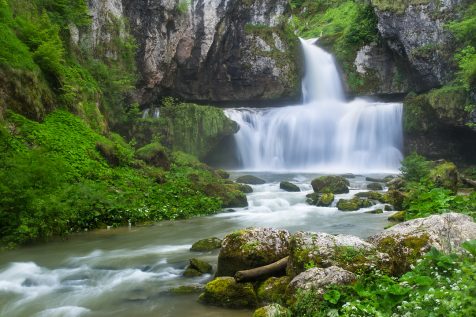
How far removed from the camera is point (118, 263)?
8.70m

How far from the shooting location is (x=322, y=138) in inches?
1126

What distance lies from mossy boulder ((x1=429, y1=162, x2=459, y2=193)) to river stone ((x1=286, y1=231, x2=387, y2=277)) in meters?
9.71

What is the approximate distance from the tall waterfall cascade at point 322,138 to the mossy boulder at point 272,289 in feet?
68.6

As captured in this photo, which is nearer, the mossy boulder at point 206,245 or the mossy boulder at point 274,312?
the mossy boulder at point 274,312

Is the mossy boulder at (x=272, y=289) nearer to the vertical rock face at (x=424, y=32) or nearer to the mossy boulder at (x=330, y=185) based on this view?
the mossy boulder at (x=330, y=185)

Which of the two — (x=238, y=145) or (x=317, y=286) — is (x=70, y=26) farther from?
(x=317, y=286)

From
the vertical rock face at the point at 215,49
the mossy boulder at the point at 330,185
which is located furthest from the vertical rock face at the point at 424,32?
the mossy boulder at the point at 330,185

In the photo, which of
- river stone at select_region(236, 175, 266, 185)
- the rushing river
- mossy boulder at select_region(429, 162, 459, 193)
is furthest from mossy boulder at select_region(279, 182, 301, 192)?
mossy boulder at select_region(429, 162, 459, 193)

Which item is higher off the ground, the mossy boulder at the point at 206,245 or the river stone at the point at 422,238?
the river stone at the point at 422,238

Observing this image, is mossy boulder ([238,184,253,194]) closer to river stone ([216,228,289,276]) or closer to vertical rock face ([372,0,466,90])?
river stone ([216,228,289,276])

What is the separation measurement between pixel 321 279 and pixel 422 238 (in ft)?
5.85

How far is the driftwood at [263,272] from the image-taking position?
6.57 metres

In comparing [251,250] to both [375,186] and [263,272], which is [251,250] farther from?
[375,186]

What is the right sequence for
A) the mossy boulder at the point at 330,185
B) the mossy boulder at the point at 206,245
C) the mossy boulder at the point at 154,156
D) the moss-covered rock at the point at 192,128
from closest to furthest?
the mossy boulder at the point at 206,245 < the mossy boulder at the point at 154,156 < the mossy boulder at the point at 330,185 < the moss-covered rock at the point at 192,128
